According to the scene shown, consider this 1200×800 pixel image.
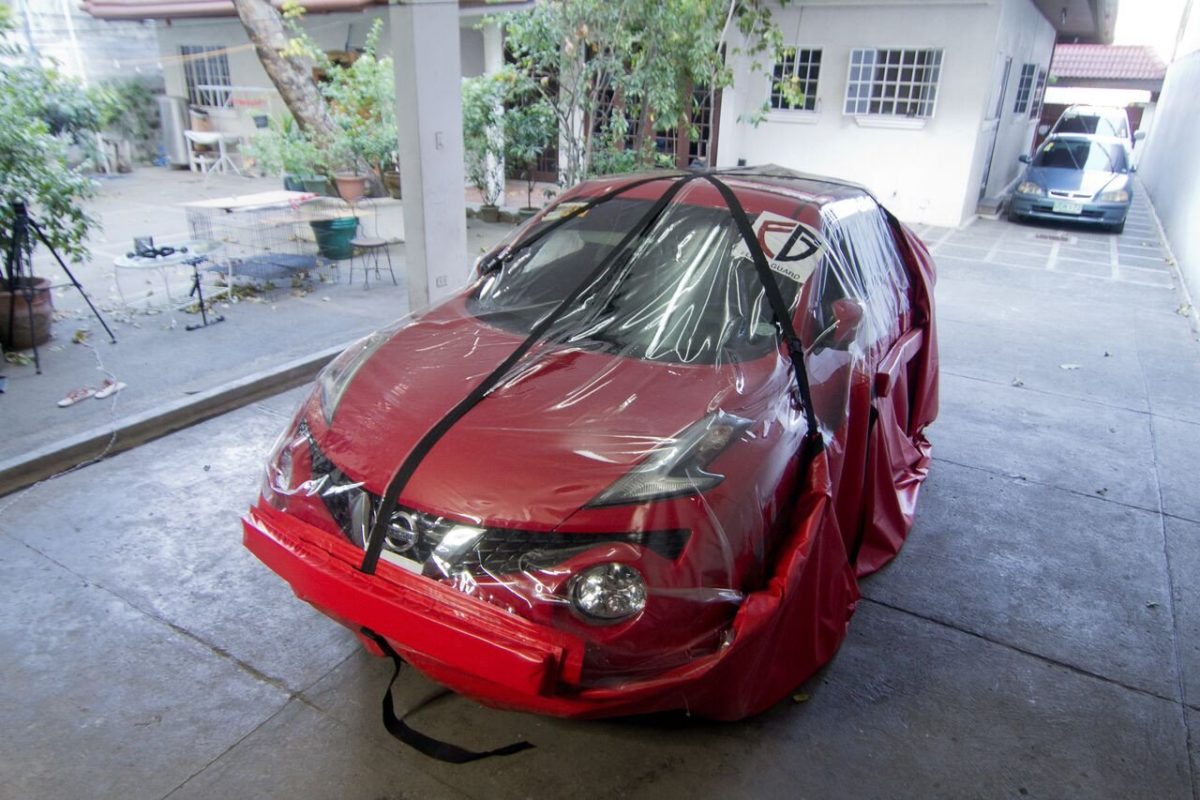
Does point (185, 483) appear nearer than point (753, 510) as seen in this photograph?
No

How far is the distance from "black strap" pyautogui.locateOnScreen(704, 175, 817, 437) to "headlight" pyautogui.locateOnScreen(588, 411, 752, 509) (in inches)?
16.7

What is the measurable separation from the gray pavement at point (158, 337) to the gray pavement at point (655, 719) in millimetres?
599

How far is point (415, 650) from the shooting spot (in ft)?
6.38

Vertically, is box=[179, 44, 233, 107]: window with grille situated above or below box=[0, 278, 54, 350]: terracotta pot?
above

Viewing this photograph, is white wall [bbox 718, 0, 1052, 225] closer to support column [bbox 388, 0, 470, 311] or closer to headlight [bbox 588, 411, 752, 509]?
support column [bbox 388, 0, 470, 311]

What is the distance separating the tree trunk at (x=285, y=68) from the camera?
9.59 meters

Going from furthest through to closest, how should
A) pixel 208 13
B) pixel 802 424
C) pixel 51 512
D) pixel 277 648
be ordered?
pixel 208 13
pixel 51 512
pixel 277 648
pixel 802 424

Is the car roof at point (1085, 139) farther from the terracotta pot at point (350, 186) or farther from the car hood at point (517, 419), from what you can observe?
the car hood at point (517, 419)

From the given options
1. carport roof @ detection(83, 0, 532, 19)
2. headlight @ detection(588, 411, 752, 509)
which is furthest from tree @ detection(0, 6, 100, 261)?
carport roof @ detection(83, 0, 532, 19)

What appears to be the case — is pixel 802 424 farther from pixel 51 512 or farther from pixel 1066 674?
pixel 51 512

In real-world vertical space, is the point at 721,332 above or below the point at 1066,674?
above

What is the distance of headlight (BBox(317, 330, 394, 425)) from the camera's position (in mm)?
2453

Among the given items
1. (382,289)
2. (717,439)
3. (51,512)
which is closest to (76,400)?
(51,512)

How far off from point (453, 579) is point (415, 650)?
0.21m
